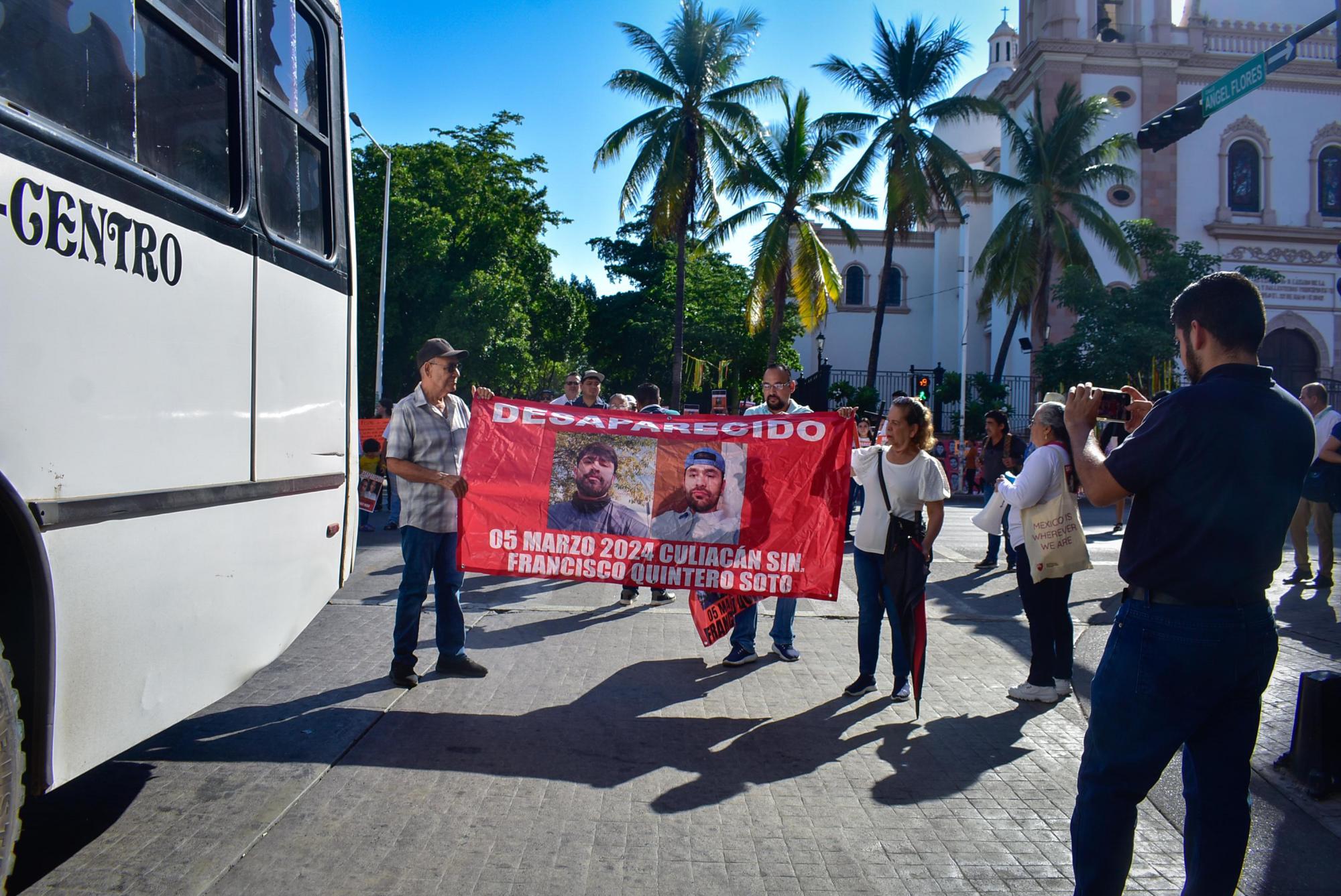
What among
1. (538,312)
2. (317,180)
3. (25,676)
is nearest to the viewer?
(25,676)

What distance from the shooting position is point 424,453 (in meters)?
6.19

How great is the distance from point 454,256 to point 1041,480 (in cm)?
3413

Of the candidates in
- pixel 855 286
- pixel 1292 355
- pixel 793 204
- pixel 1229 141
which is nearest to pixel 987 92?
pixel 855 286

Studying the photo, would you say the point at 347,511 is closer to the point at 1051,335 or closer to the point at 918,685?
the point at 918,685

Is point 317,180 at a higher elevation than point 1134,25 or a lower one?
lower

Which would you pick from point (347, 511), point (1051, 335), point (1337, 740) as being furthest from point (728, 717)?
point (1051, 335)

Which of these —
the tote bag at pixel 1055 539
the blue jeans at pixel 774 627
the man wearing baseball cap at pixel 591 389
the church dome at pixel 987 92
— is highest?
the church dome at pixel 987 92

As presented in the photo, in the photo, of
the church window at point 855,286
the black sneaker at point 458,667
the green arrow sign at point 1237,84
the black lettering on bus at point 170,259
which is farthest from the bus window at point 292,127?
the church window at point 855,286

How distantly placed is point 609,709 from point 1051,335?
3559cm

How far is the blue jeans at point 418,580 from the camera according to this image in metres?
6.23

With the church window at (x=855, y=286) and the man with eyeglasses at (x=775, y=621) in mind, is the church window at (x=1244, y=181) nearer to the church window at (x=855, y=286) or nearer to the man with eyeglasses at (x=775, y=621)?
the church window at (x=855, y=286)

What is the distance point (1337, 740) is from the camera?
475cm

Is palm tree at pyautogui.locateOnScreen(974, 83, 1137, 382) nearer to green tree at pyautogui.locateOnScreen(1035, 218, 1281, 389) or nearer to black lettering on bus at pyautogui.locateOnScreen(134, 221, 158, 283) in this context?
green tree at pyautogui.locateOnScreen(1035, 218, 1281, 389)

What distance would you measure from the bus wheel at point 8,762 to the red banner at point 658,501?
3446 mm
